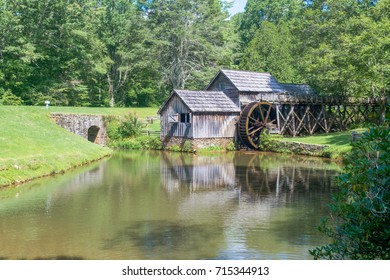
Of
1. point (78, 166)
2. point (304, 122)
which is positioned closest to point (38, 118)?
point (78, 166)

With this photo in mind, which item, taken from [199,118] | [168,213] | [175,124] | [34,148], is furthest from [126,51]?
[168,213]

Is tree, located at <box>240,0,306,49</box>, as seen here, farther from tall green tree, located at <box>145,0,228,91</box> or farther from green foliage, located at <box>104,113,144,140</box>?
green foliage, located at <box>104,113,144,140</box>

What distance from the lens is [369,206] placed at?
6125 millimetres

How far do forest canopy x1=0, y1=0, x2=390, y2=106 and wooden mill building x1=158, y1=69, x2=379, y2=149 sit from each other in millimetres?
2939

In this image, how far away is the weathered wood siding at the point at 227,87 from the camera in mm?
36562

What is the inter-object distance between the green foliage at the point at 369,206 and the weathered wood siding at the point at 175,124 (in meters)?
27.7

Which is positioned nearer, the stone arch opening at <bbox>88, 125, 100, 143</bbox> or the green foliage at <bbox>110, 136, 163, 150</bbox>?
the green foliage at <bbox>110, 136, 163, 150</bbox>

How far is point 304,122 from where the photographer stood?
1582 inches

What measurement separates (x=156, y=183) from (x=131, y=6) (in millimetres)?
47139

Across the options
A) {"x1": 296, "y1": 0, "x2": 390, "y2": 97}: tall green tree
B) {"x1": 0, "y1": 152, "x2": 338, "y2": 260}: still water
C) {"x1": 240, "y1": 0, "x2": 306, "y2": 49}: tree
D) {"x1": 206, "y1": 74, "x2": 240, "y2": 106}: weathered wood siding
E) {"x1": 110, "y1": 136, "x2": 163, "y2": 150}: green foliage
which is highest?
{"x1": 240, "y1": 0, "x2": 306, "y2": 49}: tree

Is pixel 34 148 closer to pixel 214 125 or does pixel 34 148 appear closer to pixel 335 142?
pixel 214 125

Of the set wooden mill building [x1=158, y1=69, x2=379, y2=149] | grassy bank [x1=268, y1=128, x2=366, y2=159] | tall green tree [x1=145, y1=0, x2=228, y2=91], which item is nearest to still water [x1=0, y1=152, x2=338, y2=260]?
grassy bank [x1=268, y1=128, x2=366, y2=159]

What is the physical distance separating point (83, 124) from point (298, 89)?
19.2 m

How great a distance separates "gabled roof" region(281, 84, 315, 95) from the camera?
40.3m
